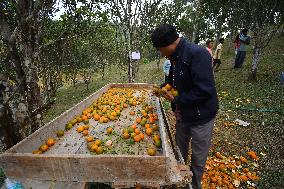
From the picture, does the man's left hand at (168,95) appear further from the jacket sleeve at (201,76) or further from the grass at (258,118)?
the grass at (258,118)

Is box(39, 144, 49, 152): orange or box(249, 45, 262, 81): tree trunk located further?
box(249, 45, 262, 81): tree trunk

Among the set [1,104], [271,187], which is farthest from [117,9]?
[271,187]

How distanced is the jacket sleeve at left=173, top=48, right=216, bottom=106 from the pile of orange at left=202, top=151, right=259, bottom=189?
2.05 m

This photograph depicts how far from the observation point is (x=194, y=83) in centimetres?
302

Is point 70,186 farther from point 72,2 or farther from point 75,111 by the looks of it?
point 72,2

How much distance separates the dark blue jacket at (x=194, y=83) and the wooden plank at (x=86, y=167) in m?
1.00

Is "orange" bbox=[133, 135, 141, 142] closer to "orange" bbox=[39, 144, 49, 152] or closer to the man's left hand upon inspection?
the man's left hand

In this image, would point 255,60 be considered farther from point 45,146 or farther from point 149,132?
point 45,146

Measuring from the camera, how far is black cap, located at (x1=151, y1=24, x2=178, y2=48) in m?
3.01

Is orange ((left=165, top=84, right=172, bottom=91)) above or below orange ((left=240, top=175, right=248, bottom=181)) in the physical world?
above

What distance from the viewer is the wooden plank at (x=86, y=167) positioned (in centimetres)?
261

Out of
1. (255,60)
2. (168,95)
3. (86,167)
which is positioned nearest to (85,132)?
(86,167)

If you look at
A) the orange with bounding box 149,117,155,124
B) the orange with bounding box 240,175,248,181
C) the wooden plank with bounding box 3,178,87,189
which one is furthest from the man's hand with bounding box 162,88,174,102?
the orange with bounding box 240,175,248,181

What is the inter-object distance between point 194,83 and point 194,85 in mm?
50
